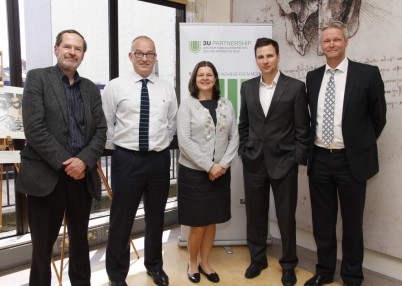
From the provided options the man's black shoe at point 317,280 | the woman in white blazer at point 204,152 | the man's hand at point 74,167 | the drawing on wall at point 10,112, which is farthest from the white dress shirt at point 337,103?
the drawing on wall at point 10,112

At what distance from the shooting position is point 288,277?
2469mm

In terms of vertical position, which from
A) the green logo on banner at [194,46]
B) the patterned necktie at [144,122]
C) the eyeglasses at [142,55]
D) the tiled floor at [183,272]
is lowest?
the tiled floor at [183,272]

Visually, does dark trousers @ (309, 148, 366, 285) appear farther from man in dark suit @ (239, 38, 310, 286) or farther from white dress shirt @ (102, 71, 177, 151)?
white dress shirt @ (102, 71, 177, 151)

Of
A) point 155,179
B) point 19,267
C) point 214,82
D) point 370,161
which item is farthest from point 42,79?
point 370,161

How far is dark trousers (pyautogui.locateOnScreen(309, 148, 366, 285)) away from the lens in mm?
2244

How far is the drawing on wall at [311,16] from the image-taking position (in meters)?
2.74

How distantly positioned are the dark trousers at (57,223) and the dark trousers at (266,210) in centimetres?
118

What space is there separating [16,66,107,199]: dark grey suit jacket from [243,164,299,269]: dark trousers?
1188 mm

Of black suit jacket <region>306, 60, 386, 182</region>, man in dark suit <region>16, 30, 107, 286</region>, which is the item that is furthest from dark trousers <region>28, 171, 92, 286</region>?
black suit jacket <region>306, 60, 386, 182</region>

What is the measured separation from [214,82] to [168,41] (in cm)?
209

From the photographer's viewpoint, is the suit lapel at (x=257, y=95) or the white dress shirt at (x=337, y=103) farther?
the suit lapel at (x=257, y=95)

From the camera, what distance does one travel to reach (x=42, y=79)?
1.87m

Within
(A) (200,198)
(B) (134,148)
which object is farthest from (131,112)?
(A) (200,198)

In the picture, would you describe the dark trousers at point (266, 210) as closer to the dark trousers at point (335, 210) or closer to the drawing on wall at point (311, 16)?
the dark trousers at point (335, 210)
